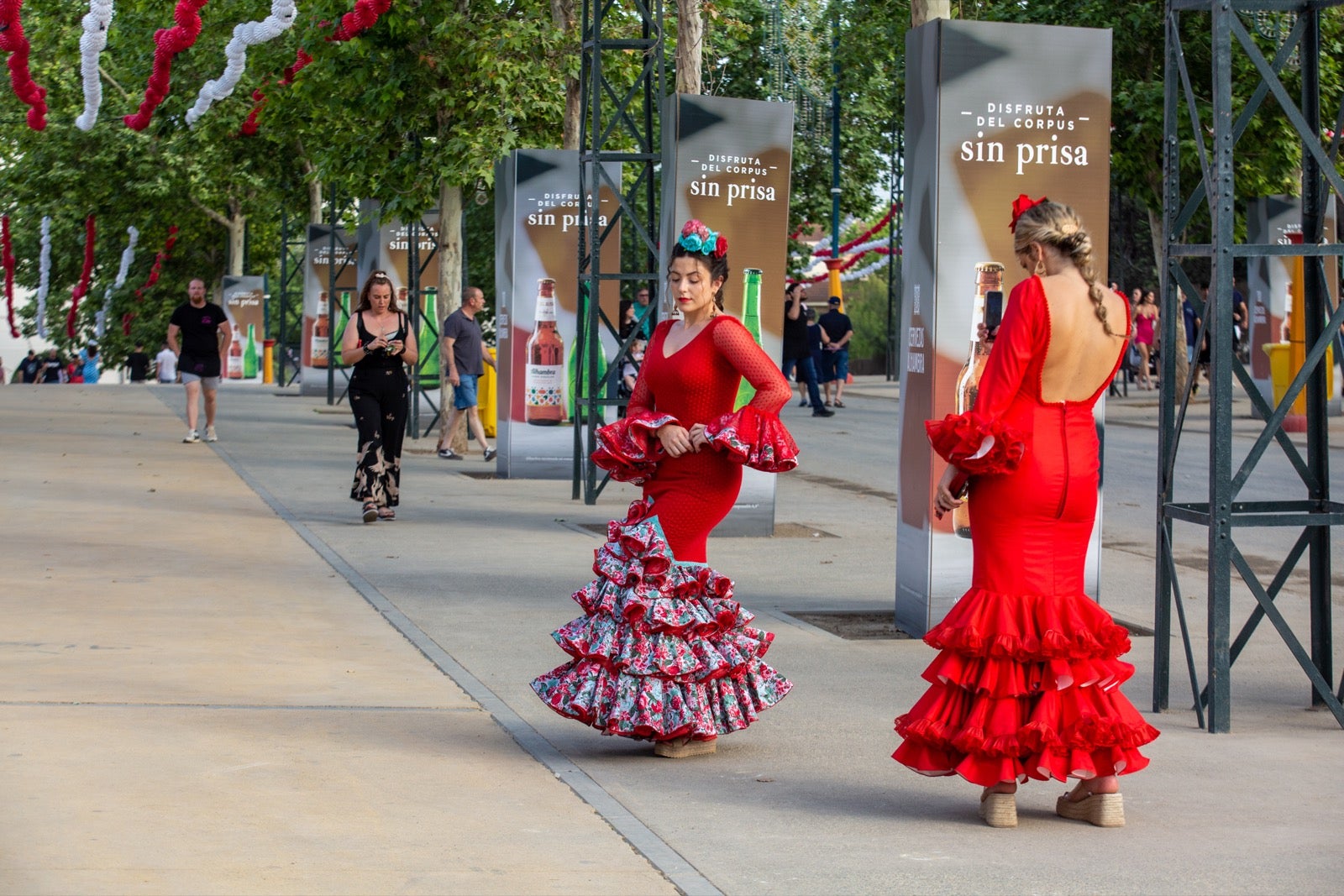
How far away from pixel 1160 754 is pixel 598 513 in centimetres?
891

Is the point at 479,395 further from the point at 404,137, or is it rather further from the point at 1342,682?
the point at 1342,682

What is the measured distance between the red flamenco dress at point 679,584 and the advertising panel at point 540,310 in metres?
11.6

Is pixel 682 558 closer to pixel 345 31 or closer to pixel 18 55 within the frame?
pixel 18 55

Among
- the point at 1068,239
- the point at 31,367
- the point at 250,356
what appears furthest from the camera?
the point at 31,367

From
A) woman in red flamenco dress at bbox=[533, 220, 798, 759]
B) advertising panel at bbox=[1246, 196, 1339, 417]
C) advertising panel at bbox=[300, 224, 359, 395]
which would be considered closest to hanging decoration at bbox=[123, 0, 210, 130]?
woman in red flamenco dress at bbox=[533, 220, 798, 759]

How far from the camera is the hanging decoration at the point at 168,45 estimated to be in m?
14.2

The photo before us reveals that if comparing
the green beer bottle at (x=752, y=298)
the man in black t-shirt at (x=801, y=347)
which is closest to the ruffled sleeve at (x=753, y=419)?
the green beer bottle at (x=752, y=298)

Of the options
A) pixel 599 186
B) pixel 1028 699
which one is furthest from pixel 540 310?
pixel 1028 699

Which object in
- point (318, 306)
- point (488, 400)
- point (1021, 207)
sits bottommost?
point (488, 400)

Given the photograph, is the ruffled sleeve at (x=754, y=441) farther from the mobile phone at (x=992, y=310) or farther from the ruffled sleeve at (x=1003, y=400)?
the mobile phone at (x=992, y=310)

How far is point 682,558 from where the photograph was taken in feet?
22.0

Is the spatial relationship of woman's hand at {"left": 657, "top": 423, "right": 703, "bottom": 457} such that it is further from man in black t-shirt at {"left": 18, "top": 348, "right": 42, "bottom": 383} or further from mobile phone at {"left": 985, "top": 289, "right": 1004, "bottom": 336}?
man in black t-shirt at {"left": 18, "top": 348, "right": 42, "bottom": 383}

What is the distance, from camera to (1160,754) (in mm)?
7012

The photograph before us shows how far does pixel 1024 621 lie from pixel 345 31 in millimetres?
12421
